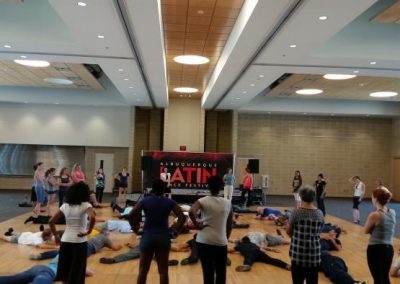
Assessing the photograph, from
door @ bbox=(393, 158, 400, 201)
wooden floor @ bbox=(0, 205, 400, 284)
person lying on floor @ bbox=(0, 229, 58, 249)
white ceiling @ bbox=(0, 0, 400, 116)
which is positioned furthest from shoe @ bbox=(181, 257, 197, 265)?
door @ bbox=(393, 158, 400, 201)

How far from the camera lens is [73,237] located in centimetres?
437

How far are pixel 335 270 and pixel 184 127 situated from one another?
620 inches

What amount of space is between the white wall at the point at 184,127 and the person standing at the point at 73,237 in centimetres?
1671

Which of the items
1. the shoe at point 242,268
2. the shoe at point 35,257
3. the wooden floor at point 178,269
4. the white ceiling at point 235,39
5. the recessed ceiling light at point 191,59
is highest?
the recessed ceiling light at point 191,59

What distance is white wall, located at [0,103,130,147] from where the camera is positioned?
20531mm

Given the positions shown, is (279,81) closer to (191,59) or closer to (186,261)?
(191,59)

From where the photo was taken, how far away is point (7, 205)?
14.4 metres

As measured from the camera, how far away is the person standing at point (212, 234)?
4199mm

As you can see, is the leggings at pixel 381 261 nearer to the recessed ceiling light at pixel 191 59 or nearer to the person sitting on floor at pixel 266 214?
the person sitting on floor at pixel 266 214

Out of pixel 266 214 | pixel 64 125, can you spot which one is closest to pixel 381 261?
pixel 266 214

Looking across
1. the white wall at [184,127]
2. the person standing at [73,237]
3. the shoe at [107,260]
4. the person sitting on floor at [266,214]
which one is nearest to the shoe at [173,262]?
the shoe at [107,260]

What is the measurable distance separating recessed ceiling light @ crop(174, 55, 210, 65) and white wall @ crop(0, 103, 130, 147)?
8.28 m

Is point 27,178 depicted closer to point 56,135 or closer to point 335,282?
point 56,135

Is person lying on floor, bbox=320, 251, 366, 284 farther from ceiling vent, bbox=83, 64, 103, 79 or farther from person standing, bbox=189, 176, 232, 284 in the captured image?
ceiling vent, bbox=83, 64, 103, 79
